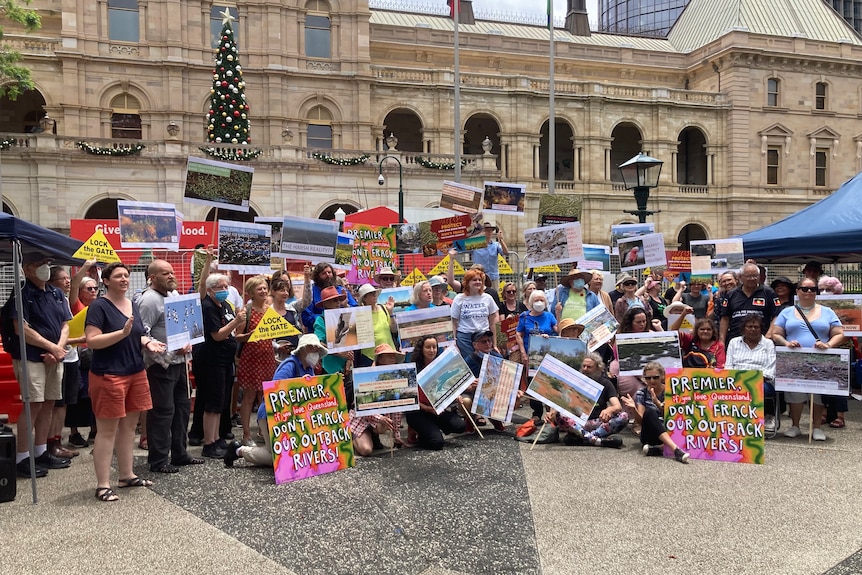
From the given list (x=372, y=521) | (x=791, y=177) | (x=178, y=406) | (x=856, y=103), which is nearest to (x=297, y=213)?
(x=178, y=406)

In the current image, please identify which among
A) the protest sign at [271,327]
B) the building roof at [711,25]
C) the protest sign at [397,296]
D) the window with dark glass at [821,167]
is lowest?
the protest sign at [271,327]

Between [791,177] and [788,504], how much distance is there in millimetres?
42803

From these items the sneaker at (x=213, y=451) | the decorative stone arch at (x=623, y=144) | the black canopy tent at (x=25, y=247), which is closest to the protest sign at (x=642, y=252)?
the sneaker at (x=213, y=451)

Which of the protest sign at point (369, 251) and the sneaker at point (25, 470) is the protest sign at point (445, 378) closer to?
the sneaker at point (25, 470)

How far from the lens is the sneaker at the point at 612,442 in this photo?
763 centimetres

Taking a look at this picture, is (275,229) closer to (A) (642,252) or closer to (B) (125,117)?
(A) (642,252)

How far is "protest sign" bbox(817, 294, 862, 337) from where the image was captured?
28.5 ft

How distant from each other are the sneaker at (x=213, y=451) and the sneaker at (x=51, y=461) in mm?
1329

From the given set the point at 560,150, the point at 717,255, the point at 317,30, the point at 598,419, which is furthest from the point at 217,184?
the point at 560,150

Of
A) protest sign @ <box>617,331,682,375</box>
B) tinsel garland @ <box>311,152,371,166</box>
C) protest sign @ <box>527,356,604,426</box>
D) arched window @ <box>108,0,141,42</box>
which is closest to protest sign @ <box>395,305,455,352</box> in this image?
protest sign @ <box>527,356,604,426</box>

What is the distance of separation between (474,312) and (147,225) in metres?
4.53

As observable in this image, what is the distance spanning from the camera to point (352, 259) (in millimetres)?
11711

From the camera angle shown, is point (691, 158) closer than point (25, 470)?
No

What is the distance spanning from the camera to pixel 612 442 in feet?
25.1
